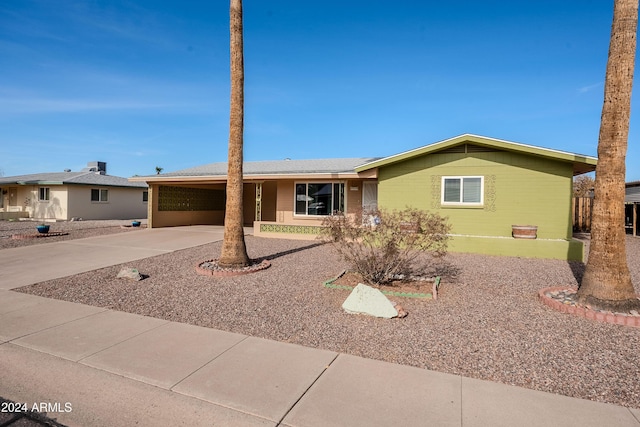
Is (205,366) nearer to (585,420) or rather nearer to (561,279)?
(585,420)

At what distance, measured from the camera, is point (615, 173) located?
5770 millimetres

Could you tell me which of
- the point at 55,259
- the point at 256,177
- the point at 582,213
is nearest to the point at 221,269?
the point at 55,259

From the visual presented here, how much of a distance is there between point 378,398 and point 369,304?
92.0 inches

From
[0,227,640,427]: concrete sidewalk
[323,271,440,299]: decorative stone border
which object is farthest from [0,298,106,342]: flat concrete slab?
[323,271,440,299]: decorative stone border

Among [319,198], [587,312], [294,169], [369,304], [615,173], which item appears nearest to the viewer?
[587,312]

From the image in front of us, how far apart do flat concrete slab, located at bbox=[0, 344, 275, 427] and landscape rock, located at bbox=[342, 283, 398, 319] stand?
2.86 meters

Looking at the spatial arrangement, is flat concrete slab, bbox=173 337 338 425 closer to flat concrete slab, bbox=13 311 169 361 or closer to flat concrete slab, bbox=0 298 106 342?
flat concrete slab, bbox=13 311 169 361

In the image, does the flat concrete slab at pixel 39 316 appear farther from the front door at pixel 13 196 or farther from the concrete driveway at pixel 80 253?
the front door at pixel 13 196

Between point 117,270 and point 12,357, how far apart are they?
4.97 metres

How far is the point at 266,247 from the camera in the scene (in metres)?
12.7

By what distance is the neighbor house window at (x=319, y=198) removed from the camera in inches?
642

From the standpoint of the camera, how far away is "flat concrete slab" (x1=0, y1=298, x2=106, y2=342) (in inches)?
189

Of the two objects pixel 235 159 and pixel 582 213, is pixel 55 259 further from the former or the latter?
pixel 582 213

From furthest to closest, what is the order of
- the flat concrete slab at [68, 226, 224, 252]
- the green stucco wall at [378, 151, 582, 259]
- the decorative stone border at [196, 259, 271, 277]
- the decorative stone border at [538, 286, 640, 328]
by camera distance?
the flat concrete slab at [68, 226, 224, 252], the green stucco wall at [378, 151, 582, 259], the decorative stone border at [196, 259, 271, 277], the decorative stone border at [538, 286, 640, 328]
